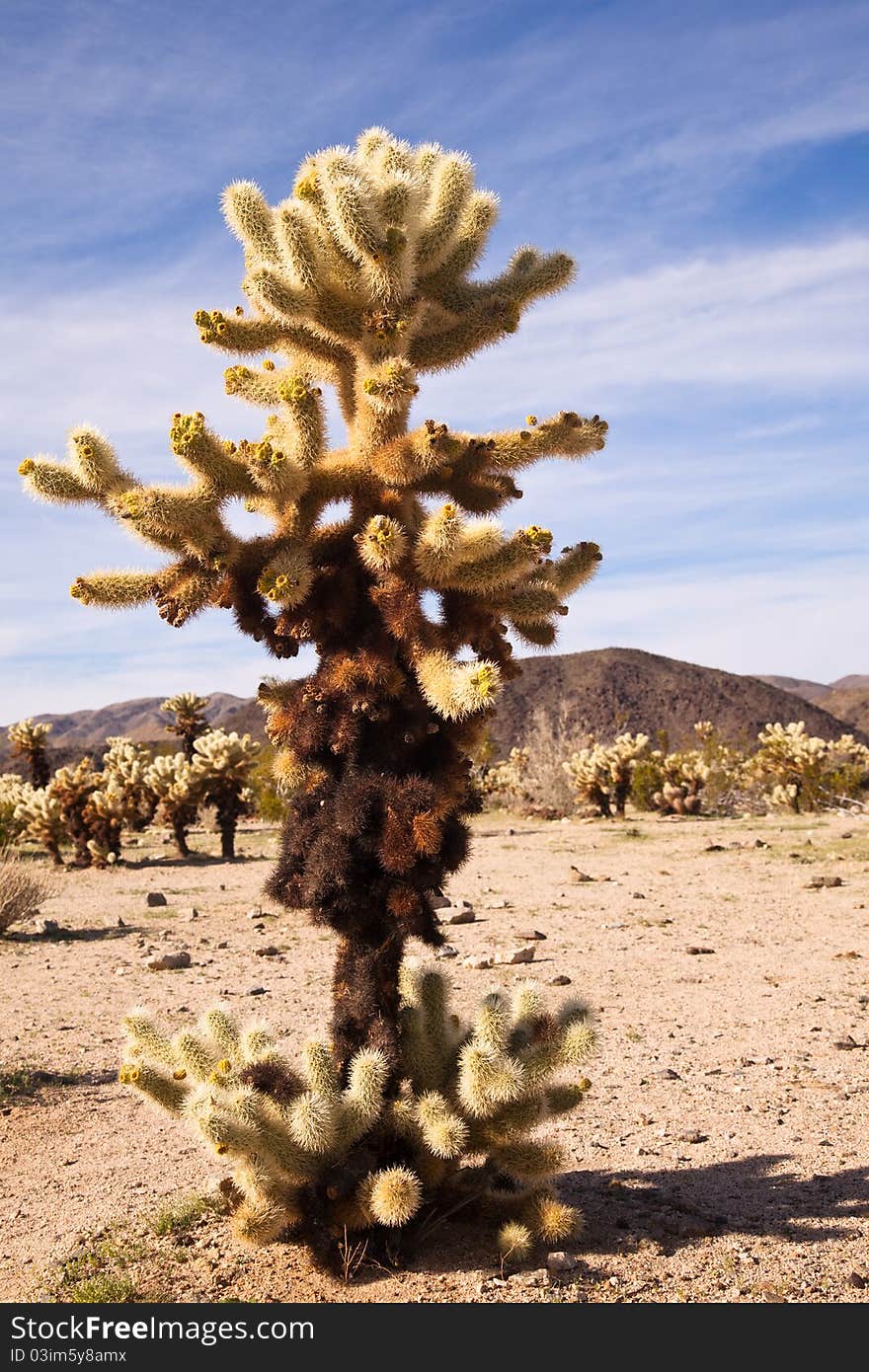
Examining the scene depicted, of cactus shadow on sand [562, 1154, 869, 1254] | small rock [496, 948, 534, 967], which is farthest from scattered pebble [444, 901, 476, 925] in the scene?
cactus shadow on sand [562, 1154, 869, 1254]

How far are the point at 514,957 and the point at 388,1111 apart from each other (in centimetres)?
559

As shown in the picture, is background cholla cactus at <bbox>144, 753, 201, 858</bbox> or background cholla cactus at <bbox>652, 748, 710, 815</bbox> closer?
Answer: background cholla cactus at <bbox>144, 753, 201, 858</bbox>

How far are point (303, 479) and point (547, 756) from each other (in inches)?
1095

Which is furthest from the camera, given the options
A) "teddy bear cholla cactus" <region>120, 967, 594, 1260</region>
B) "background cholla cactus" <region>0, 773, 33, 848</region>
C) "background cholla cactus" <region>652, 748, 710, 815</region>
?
"background cholla cactus" <region>652, 748, 710, 815</region>

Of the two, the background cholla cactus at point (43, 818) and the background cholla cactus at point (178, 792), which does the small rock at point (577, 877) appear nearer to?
the background cholla cactus at point (178, 792)

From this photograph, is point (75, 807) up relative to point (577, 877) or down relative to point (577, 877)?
up

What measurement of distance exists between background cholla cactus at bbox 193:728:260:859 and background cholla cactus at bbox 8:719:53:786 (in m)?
5.46

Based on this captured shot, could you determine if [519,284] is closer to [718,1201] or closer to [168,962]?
[718,1201]

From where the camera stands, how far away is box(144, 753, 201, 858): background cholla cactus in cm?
1942

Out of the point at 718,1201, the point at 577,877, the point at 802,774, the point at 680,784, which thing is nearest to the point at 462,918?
the point at 577,877

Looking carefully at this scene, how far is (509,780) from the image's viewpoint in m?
32.5

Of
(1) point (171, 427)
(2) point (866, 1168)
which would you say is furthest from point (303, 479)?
(2) point (866, 1168)

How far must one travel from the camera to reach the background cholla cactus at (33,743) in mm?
23578

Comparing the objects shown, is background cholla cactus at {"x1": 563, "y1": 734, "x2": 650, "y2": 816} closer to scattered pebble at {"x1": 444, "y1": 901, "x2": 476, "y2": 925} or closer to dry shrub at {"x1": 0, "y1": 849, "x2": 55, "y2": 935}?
scattered pebble at {"x1": 444, "y1": 901, "x2": 476, "y2": 925}
